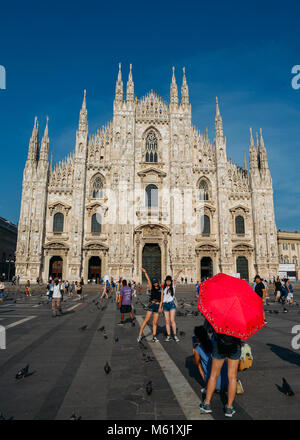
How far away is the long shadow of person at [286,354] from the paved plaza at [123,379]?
0.02 metres

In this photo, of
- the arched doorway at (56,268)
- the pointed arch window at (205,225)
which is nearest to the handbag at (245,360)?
the pointed arch window at (205,225)

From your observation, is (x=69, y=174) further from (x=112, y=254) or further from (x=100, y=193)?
(x=112, y=254)

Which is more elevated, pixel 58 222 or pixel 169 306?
pixel 58 222

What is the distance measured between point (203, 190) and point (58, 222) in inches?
702

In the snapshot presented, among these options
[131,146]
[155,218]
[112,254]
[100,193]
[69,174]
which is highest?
[131,146]

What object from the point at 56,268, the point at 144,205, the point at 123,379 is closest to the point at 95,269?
the point at 56,268

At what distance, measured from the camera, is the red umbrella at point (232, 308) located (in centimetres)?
356

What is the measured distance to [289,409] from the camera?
3.79 m

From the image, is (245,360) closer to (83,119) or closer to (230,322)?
(230,322)

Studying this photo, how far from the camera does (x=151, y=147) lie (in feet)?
121

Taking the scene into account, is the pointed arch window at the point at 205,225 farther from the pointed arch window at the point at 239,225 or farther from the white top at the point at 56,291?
the white top at the point at 56,291
